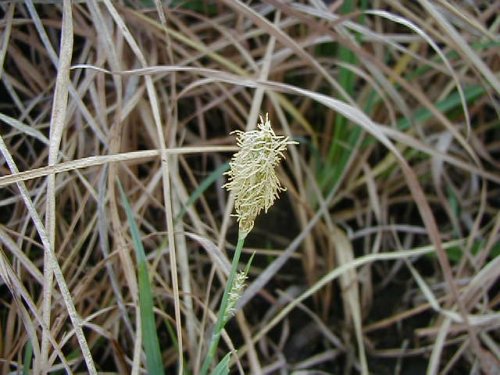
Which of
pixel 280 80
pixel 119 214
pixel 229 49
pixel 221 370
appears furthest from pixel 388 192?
Answer: pixel 221 370

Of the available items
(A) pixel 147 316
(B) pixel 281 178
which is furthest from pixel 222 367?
(B) pixel 281 178

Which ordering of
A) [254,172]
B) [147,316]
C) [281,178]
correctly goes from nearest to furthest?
1. [254,172]
2. [147,316]
3. [281,178]

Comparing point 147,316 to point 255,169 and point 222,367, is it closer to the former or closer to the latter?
point 222,367

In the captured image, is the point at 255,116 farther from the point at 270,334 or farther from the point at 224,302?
the point at 224,302

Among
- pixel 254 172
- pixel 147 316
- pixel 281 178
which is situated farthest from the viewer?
pixel 281 178

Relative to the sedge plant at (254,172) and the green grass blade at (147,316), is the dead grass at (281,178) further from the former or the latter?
the sedge plant at (254,172)

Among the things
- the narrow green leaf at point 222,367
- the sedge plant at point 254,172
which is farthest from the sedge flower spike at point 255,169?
the narrow green leaf at point 222,367

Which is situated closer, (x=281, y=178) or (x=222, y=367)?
(x=222, y=367)
